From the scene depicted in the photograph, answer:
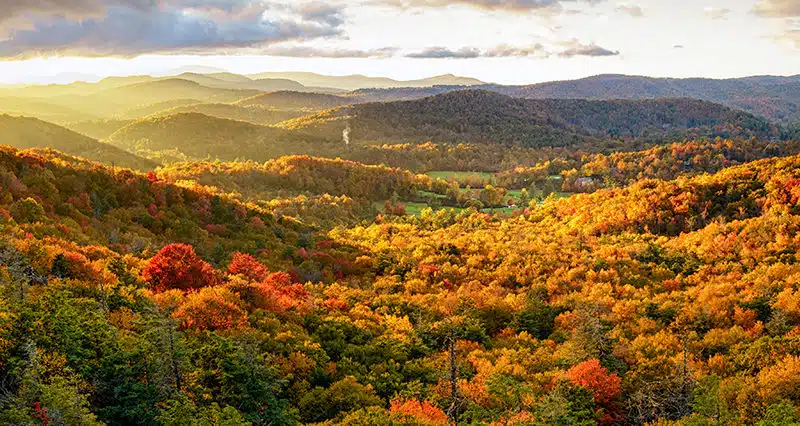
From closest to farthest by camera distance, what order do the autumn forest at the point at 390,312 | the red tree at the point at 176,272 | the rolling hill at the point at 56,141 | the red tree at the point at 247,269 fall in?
the autumn forest at the point at 390,312
the red tree at the point at 176,272
the red tree at the point at 247,269
the rolling hill at the point at 56,141

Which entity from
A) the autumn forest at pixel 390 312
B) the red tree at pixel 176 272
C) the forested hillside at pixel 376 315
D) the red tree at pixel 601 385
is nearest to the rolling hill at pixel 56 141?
the autumn forest at pixel 390 312

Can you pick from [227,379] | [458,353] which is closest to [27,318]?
[227,379]

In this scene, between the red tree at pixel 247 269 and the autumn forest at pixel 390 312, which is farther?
the red tree at pixel 247 269

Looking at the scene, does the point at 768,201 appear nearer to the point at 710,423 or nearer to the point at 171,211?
the point at 710,423

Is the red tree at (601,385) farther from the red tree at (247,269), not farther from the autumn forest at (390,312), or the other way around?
the red tree at (247,269)

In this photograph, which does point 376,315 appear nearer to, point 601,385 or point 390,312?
point 390,312

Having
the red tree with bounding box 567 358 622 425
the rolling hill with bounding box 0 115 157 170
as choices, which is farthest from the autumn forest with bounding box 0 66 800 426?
the rolling hill with bounding box 0 115 157 170

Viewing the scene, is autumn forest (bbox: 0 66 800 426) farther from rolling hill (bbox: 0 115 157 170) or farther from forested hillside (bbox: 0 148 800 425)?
rolling hill (bbox: 0 115 157 170)
